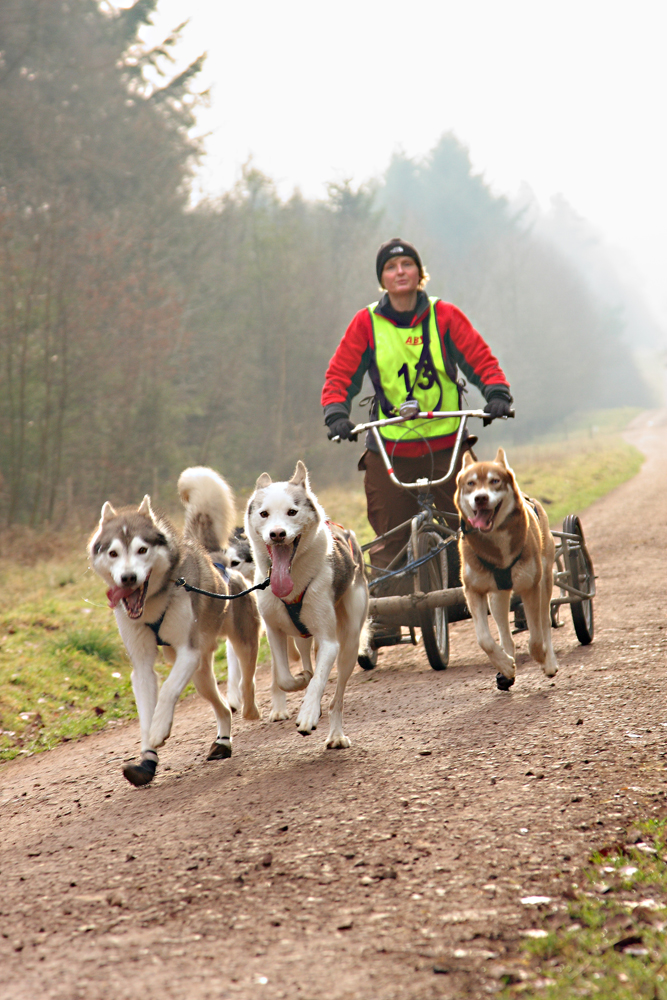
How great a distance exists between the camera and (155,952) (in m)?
2.52

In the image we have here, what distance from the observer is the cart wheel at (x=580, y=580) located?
6.38 meters

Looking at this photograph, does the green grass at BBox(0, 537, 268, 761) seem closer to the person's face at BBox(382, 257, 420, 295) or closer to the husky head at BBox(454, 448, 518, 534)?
the husky head at BBox(454, 448, 518, 534)

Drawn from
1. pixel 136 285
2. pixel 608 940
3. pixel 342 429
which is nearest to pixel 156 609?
pixel 342 429

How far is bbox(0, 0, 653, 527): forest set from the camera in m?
15.7

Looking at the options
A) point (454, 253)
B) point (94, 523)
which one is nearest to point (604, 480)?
point (94, 523)

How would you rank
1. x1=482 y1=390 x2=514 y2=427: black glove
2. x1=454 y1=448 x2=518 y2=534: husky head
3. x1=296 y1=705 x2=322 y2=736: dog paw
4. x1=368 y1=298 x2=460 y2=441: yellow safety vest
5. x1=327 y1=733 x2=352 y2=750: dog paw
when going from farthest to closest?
x1=368 y1=298 x2=460 y2=441: yellow safety vest < x1=482 y1=390 x2=514 y2=427: black glove < x1=454 y1=448 x2=518 y2=534: husky head < x1=327 y1=733 x2=352 y2=750: dog paw < x1=296 y1=705 x2=322 y2=736: dog paw

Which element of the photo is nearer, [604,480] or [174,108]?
[604,480]

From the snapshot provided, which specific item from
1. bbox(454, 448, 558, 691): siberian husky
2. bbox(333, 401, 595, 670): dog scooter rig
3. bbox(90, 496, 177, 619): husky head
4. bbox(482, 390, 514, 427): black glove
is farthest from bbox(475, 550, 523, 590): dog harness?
bbox(90, 496, 177, 619): husky head

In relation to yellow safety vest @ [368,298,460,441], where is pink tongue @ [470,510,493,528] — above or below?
below

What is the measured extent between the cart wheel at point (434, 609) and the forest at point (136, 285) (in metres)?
10.6

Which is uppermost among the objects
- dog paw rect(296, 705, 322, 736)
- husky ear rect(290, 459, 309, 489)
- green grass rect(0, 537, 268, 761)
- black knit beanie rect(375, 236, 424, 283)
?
black knit beanie rect(375, 236, 424, 283)

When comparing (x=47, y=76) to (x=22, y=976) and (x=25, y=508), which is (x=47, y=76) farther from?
(x=22, y=976)

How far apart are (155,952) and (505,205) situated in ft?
227

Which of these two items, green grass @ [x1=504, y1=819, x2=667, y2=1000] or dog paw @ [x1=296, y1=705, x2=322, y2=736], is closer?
green grass @ [x1=504, y1=819, x2=667, y2=1000]
